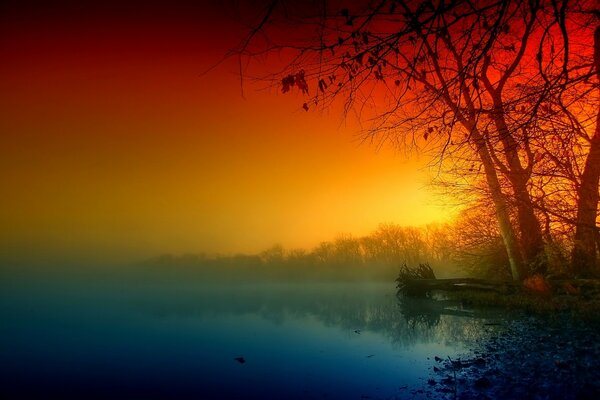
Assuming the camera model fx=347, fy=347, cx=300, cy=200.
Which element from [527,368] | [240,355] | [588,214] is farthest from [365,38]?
[588,214]

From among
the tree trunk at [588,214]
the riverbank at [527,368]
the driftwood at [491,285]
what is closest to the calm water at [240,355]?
the riverbank at [527,368]

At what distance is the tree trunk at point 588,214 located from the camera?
333 inches

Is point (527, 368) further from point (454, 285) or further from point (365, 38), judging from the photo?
point (454, 285)

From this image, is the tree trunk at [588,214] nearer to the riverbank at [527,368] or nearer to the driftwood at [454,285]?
the driftwood at [454,285]

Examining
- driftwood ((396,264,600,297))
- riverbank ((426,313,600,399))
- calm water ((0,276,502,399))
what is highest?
driftwood ((396,264,600,297))

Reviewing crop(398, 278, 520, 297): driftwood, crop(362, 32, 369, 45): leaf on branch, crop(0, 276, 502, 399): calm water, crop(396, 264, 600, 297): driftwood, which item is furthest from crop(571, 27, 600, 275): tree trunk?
crop(362, 32, 369, 45): leaf on branch

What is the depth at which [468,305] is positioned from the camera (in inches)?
477

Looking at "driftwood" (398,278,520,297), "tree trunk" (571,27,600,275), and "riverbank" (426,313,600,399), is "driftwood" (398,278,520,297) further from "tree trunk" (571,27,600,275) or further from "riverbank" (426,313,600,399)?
"riverbank" (426,313,600,399)

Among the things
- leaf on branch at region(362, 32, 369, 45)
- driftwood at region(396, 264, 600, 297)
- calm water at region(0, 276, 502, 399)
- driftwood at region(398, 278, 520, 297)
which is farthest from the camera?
driftwood at region(398, 278, 520, 297)

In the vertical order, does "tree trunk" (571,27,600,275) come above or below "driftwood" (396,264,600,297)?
above

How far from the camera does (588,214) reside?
9.62m

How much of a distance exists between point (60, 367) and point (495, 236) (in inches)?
658

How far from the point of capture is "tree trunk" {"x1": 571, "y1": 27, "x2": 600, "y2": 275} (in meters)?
8.46

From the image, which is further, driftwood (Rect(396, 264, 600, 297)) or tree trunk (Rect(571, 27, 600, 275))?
driftwood (Rect(396, 264, 600, 297))
